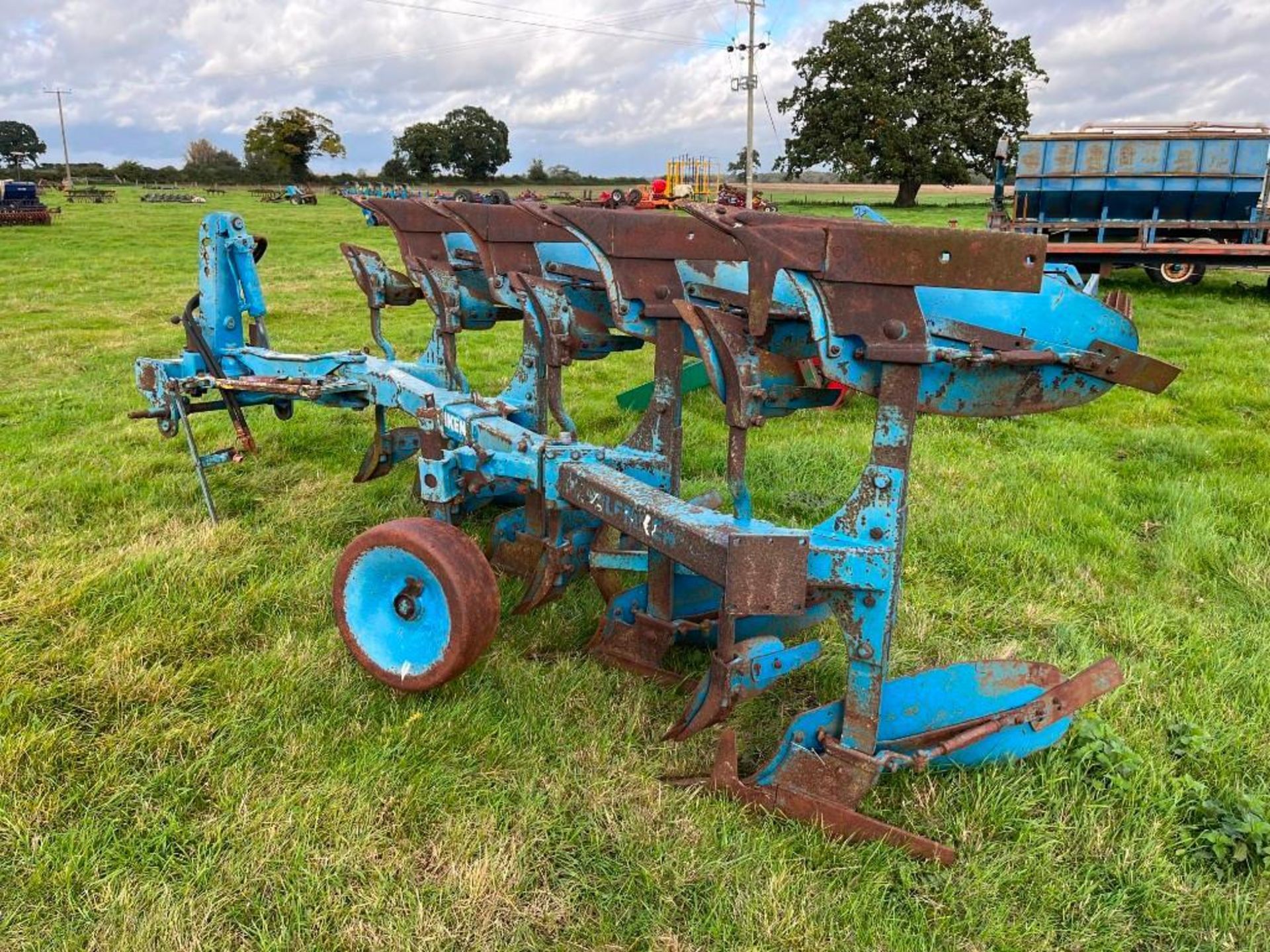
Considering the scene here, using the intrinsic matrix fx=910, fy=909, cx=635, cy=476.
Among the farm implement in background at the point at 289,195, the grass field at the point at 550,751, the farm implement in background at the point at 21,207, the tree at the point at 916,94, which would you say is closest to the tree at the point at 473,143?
the farm implement in background at the point at 289,195

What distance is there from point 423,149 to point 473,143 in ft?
12.3

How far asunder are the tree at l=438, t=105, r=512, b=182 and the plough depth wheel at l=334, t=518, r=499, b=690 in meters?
66.6

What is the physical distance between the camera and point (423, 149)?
66062 mm

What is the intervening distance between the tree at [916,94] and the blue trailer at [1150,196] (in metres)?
25.2

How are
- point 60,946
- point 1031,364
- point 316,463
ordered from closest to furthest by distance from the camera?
1. point 60,946
2. point 1031,364
3. point 316,463

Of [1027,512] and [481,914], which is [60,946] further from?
[1027,512]

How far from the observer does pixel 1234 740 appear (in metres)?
2.98

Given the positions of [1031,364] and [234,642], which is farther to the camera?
[234,642]

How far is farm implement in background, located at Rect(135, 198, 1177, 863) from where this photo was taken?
2.35 m

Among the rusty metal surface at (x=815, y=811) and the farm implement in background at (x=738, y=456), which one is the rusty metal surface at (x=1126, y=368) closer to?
the farm implement in background at (x=738, y=456)

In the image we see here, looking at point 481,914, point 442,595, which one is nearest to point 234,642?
point 442,595

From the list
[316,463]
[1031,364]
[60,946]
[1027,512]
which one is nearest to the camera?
[60,946]

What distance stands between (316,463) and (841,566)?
14.0ft

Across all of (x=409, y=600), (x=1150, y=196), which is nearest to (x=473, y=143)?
(x=1150, y=196)
